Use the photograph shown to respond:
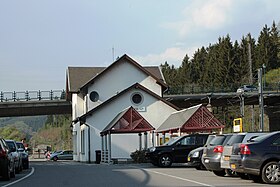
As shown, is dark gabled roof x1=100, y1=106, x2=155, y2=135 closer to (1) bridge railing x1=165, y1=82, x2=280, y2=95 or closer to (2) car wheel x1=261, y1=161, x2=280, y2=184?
(2) car wheel x1=261, y1=161, x2=280, y2=184

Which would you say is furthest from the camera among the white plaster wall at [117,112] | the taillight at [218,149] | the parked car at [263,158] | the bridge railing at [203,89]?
the bridge railing at [203,89]

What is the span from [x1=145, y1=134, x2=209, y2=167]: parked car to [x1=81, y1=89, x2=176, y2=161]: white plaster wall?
18.5 meters

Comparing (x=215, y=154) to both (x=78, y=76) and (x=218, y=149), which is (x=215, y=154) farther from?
(x=78, y=76)

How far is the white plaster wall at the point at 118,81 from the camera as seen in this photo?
5672cm

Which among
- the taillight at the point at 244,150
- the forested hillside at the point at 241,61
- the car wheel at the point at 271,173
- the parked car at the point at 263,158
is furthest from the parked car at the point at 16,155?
the forested hillside at the point at 241,61

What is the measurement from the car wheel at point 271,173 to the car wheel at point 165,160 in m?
13.9

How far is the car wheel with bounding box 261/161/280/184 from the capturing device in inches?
713

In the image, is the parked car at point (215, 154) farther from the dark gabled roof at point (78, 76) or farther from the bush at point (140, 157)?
the dark gabled roof at point (78, 76)

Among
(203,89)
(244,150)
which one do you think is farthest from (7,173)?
(203,89)

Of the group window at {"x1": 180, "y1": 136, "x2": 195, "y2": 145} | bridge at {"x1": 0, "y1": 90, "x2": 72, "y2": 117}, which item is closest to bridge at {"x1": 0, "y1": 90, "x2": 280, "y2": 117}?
bridge at {"x1": 0, "y1": 90, "x2": 72, "y2": 117}

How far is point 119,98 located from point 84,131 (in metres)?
4.61

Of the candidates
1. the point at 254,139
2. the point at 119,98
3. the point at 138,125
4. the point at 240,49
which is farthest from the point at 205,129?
the point at 240,49

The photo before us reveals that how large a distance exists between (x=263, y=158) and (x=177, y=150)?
45.7 ft

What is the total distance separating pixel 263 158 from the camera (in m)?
18.0
